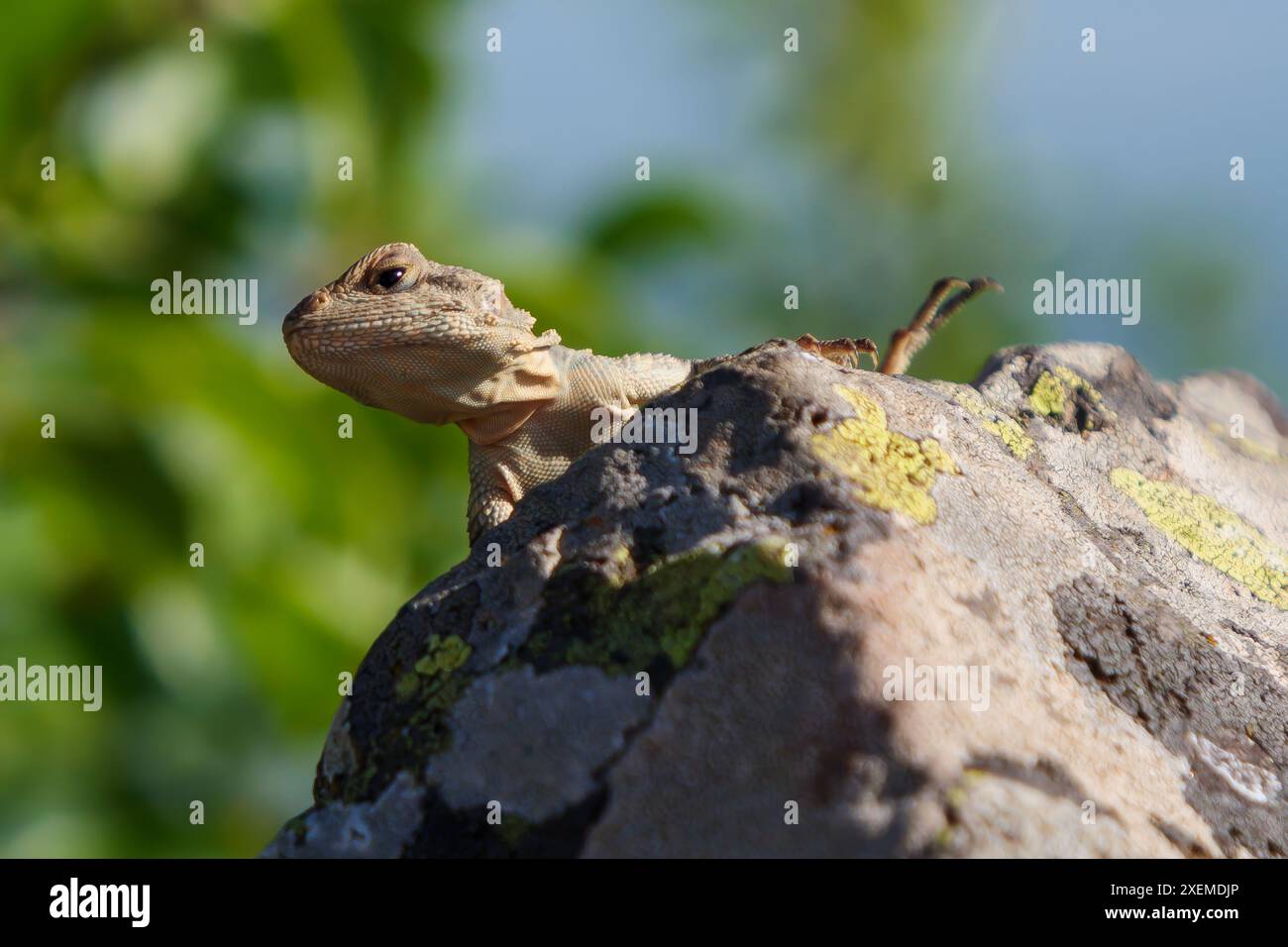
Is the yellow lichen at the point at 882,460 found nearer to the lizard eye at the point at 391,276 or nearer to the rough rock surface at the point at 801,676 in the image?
the rough rock surface at the point at 801,676

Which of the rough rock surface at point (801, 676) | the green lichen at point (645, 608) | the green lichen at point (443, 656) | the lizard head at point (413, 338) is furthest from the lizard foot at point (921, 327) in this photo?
the green lichen at point (443, 656)

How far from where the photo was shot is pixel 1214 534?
4062 mm

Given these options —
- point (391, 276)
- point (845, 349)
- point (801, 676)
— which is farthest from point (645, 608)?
point (391, 276)

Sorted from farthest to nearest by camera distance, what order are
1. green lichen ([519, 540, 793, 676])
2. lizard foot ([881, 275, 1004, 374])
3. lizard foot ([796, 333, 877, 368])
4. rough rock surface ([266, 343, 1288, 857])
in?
1. lizard foot ([881, 275, 1004, 374])
2. lizard foot ([796, 333, 877, 368])
3. green lichen ([519, 540, 793, 676])
4. rough rock surface ([266, 343, 1288, 857])

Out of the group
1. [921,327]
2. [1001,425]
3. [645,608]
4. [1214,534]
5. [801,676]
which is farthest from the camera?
[921,327]

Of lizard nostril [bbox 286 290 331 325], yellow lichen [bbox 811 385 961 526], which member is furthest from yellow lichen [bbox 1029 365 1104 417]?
lizard nostril [bbox 286 290 331 325]

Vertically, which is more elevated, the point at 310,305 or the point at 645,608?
the point at 310,305

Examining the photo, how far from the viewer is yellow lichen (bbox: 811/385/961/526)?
2.98 metres

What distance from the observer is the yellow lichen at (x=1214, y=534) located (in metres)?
3.92

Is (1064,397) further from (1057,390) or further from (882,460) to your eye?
(882,460)

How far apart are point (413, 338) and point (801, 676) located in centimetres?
212

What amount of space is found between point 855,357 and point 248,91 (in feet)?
18.5

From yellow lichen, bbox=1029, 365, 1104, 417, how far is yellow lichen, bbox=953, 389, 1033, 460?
0.27 meters

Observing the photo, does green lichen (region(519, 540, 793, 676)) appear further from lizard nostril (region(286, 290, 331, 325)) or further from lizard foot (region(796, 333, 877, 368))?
lizard nostril (region(286, 290, 331, 325))
